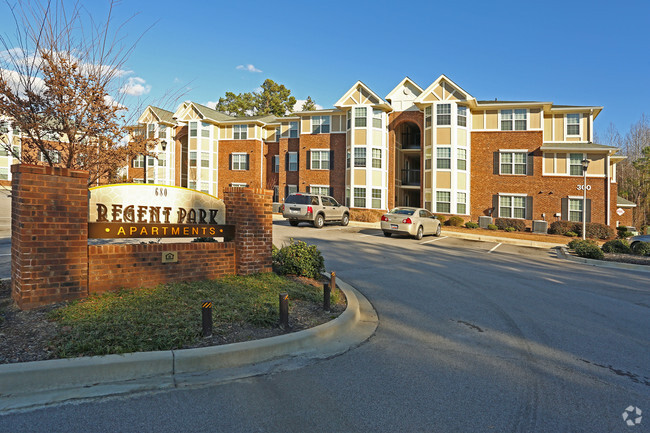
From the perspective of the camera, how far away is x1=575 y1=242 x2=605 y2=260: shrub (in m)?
15.9

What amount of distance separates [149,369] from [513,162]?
30.5 m

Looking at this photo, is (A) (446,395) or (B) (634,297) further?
(B) (634,297)

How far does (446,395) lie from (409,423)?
706mm

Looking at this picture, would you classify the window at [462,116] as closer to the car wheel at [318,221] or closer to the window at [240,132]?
the car wheel at [318,221]

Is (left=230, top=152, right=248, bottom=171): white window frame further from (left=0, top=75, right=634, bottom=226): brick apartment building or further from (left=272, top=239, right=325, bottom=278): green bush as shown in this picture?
(left=272, top=239, right=325, bottom=278): green bush

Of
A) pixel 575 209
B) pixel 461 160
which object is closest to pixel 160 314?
pixel 461 160

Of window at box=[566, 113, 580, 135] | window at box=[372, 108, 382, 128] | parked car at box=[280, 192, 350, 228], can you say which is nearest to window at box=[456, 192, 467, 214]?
window at box=[372, 108, 382, 128]

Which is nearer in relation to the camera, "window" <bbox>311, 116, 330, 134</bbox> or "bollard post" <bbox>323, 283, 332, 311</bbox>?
"bollard post" <bbox>323, 283, 332, 311</bbox>

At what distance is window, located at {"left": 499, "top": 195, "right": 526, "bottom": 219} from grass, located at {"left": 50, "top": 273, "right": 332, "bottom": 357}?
85.5 feet

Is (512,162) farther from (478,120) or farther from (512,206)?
(478,120)

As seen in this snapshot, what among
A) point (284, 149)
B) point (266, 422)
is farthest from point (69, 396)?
point (284, 149)

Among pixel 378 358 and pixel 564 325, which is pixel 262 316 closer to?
pixel 378 358

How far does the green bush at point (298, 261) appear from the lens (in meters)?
8.41

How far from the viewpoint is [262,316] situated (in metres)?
5.42
